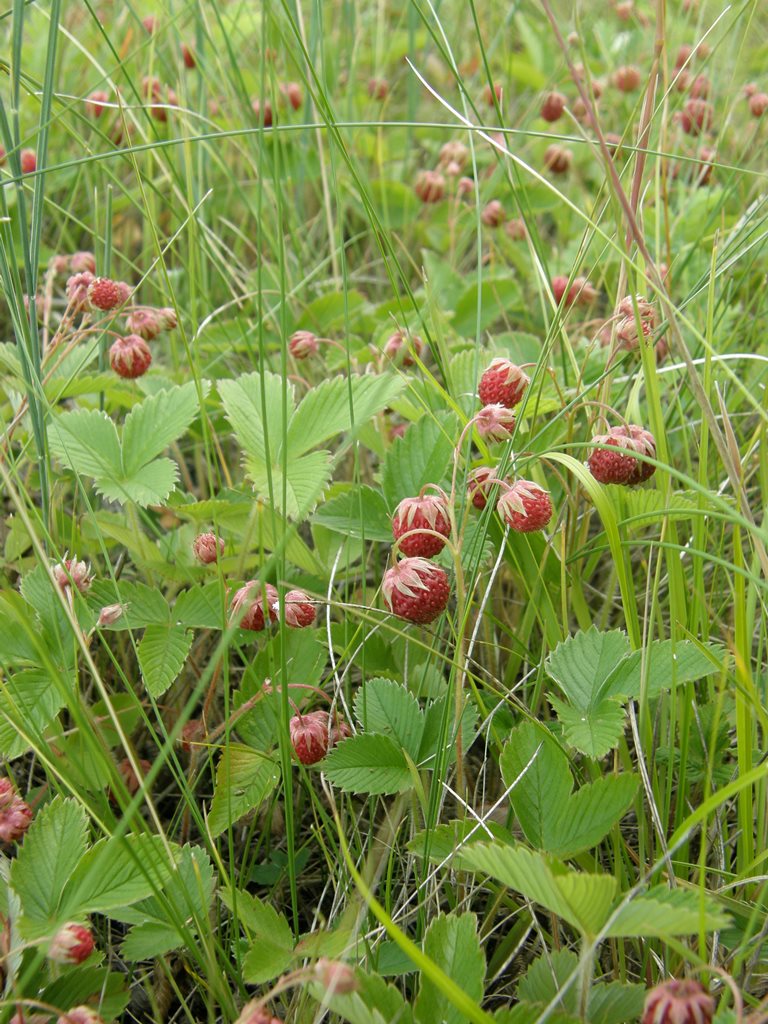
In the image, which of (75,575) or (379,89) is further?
(379,89)

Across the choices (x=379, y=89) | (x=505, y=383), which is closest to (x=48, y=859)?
(x=505, y=383)

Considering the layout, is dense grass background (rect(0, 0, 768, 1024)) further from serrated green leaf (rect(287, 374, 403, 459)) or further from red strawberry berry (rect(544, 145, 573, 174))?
red strawberry berry (rect(544, 145, 573, 174))

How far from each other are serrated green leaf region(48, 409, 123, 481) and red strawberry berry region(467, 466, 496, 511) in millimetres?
477

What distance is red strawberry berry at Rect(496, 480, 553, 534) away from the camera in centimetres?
104

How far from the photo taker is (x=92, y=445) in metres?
1.30

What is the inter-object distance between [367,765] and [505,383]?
483 millimetres

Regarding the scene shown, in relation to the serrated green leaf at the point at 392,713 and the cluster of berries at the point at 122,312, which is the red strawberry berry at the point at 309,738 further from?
the cluster of berries at the point at 122,312

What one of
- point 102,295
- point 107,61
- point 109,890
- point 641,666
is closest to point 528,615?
point 641,666

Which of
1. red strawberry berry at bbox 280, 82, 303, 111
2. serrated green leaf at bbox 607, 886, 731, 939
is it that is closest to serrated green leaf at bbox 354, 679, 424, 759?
serrated green leaf at bbox 607, 886, 731, 939

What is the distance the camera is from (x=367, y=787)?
3.43 ft

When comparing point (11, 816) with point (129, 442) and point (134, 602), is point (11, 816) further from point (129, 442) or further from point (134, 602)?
point (129, 442)

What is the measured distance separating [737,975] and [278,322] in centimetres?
129

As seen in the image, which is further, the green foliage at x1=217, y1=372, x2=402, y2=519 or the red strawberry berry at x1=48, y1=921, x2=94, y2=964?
the green foliage at x1=217, y1=372, x2=402, y2=519

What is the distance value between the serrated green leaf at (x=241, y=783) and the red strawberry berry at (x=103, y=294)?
70 cm
